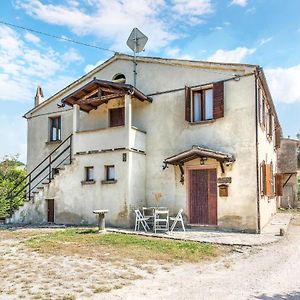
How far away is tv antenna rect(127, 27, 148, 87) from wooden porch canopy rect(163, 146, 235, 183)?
15.0 ft

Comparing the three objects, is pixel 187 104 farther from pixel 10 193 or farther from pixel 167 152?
pixel 10 193

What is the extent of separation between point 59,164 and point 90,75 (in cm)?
499

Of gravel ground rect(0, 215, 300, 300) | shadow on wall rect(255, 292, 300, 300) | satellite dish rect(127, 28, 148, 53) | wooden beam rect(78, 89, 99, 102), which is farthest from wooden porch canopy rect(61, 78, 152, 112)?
shadow on wall rect(255, 292, 300, 300)

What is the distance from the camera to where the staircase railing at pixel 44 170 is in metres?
17.1

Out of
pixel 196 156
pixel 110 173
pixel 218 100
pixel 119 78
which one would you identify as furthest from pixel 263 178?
pixel 119 78

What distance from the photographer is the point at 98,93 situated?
15453mm

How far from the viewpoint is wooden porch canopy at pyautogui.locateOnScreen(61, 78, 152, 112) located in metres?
14.7

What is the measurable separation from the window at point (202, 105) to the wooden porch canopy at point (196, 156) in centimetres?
170

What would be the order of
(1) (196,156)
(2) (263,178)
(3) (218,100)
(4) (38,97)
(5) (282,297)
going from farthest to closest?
1. (4) (38,97)
2. (2) (263,178)
3. (3) (218,100)
4. (1) (196,156)
5. (5) (282,297)

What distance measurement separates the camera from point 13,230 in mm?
14109

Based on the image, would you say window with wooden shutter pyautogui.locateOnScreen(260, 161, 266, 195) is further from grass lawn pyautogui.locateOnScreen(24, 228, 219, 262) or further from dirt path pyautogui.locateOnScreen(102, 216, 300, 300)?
dirt path pyautogui.locateOnScreen(102, 216, 300, 300)

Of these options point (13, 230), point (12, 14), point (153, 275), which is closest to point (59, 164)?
point (13, 230)

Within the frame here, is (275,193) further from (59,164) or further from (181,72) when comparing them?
(59,164)

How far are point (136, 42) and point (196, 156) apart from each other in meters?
6.61
